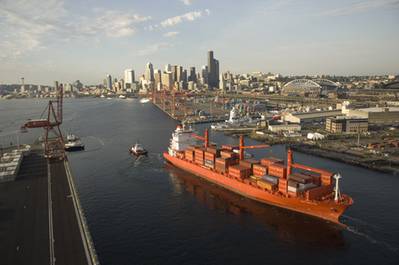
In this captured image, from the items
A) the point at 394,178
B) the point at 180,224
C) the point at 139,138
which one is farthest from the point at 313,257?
the point at 139,138

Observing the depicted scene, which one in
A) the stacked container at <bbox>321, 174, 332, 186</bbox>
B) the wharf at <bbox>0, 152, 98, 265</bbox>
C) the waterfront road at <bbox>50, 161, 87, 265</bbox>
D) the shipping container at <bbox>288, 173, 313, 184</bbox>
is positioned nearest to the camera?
the waterfront road at <bbox>50, 161, 87, 265</bbox>

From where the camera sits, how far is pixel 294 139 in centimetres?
6216

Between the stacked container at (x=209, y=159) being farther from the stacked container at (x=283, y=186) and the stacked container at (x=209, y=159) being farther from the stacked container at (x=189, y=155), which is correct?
the stacked container at (x=283, y=186)

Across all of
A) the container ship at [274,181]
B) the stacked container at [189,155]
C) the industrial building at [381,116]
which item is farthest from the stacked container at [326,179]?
the industrial building at [381,116]

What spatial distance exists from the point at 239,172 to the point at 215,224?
8.10 meters

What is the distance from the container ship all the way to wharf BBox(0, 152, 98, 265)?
15.9m

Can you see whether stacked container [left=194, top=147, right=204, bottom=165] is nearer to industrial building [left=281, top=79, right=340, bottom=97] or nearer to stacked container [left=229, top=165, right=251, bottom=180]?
stacked container [left=229, top=165, right=251, bottom=180]

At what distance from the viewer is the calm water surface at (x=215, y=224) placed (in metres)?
21.9

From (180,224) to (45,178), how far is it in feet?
50.1

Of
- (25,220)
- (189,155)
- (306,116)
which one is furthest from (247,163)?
(306,116)

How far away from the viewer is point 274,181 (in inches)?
1193

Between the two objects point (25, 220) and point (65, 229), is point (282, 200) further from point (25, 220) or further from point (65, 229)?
point (25, 220)

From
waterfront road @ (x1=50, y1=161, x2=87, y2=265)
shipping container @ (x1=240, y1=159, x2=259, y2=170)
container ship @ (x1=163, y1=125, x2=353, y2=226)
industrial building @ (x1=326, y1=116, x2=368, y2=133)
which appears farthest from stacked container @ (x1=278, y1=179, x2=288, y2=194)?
industrial building @ (x1=326, y1=116, x2=368, y2=133)

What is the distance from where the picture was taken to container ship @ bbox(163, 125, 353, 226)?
89.0 feet
